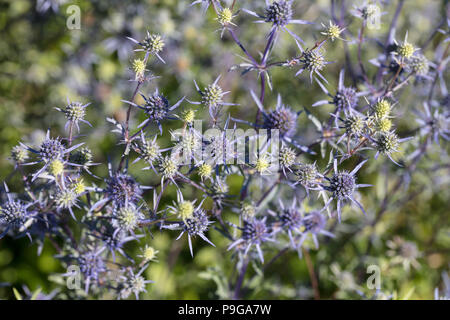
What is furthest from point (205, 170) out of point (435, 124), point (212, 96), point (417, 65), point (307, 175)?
point (435, 124)

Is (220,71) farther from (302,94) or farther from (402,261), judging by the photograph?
(402,261)

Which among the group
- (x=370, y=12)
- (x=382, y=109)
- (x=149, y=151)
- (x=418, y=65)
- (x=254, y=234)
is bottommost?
(x=254, y=234)

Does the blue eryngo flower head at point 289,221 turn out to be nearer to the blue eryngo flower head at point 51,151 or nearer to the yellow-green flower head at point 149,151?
the yellow-green flower head at point 149,151

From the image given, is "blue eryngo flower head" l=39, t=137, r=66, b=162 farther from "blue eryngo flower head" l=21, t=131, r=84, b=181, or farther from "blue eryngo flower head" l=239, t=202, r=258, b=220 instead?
"blue eryngo flower head" l=239, t=202, r=258, b=220

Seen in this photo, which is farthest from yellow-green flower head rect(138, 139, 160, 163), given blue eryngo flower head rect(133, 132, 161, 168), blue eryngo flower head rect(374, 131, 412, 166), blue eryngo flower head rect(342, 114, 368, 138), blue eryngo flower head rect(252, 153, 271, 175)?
blue eryngo flower head rect(374, 131, 412, 166)

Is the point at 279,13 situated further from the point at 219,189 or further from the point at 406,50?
the point at 219,189

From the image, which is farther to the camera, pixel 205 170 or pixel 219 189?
pixel 219 189

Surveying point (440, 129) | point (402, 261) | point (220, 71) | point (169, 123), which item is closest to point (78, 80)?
point (169, 123)

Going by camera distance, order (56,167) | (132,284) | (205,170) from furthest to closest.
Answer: (132,284)
(205,170)
(56,167)
